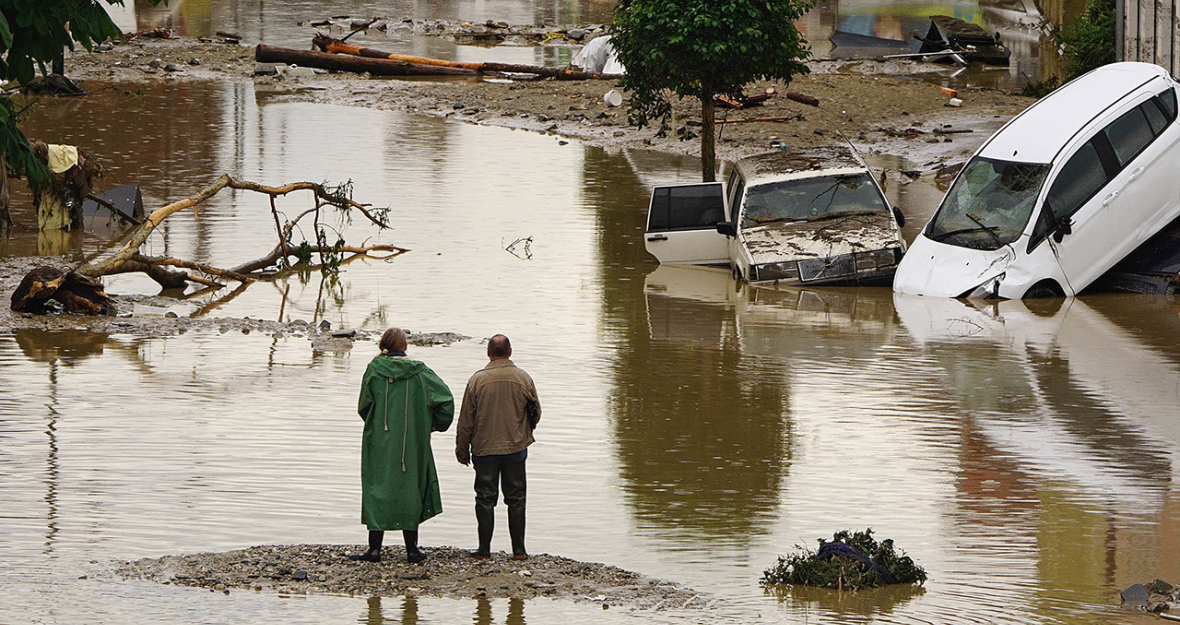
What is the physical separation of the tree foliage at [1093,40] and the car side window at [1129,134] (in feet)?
35.3

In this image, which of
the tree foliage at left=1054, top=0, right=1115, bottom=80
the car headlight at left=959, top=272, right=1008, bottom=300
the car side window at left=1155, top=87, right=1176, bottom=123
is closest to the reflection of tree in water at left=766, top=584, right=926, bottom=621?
the car headlight at left=959, top=272, right=1008, bottom=300

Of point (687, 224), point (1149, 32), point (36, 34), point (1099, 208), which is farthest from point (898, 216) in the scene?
point (36, 34)

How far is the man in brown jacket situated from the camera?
30.2 feet

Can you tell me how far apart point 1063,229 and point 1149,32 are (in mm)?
9182

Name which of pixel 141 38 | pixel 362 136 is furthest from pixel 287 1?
pixel 362 136

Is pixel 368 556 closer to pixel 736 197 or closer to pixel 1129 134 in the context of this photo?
pixel 736 197

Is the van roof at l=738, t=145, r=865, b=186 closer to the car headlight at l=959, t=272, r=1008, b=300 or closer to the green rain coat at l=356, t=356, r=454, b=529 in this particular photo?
the car headlight at l=959, t=272, r=1008, b=300

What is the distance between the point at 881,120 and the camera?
31406 mm

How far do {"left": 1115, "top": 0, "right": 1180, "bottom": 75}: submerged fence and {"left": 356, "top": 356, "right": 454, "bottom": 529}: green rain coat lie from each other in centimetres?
1832

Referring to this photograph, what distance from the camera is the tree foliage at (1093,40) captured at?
29.0 m

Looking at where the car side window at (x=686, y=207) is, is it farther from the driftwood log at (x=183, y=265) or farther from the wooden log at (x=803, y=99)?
the wooden log at (x=803, y=99)

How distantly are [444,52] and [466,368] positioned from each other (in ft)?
107

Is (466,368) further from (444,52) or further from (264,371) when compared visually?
(444,52)

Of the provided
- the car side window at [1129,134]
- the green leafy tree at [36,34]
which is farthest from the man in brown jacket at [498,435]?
the car side window at [1129,134]
